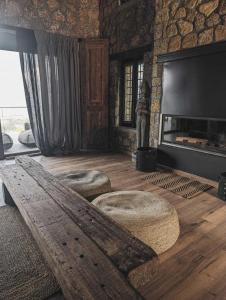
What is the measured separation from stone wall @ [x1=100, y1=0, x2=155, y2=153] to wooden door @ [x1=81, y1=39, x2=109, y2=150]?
17 cm

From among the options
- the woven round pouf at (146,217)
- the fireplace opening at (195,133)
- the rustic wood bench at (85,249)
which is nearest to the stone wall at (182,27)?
the fireplace opening at (195,133)

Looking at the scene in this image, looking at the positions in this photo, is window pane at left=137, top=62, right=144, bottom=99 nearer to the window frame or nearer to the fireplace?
the window frame

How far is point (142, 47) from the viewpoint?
3787 mm

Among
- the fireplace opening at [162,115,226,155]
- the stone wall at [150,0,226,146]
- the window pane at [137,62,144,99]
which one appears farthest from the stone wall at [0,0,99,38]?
the fireplace opening at [162,115,226,155]

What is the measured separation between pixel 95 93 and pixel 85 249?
12.7 feet

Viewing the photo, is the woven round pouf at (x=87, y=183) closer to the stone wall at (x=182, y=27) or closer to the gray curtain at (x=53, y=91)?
Result: the stone wall at (x=182, y=27)

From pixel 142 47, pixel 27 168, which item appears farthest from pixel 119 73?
pixel 27 168

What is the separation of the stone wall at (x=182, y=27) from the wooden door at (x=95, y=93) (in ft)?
4.25

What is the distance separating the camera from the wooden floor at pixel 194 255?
1.35 m

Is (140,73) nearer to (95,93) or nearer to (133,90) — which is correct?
(133,90)

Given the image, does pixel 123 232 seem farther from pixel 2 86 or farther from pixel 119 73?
pixel 2 86

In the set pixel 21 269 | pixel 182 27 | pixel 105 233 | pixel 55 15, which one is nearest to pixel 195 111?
pixel 182 27

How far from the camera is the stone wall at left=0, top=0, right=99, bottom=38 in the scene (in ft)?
12.2

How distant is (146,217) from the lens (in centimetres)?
164
